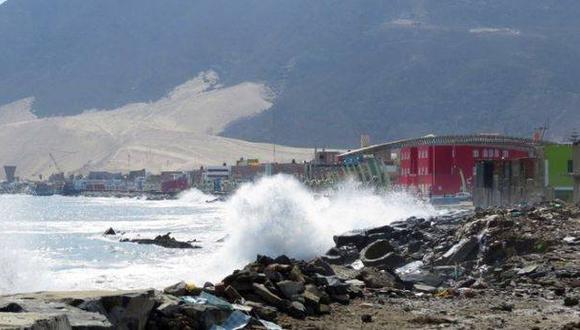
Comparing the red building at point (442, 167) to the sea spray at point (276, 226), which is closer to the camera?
the sea spray at point (276, 226)

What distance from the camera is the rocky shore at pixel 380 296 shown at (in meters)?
12.3

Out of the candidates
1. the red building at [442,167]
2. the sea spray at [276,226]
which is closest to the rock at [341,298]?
the sea spray at [276,226]

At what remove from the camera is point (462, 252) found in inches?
1067

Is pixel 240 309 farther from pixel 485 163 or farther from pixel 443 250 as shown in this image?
pixel 485 163

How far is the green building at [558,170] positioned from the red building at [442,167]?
87.6 ft


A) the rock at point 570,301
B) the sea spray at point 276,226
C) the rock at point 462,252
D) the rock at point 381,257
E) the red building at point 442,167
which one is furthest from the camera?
the red building at point 442,167

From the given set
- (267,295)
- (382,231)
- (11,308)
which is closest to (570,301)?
(267,295)

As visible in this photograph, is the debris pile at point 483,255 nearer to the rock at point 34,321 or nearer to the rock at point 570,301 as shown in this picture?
the rock at point 570,301

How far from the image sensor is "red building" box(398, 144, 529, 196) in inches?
3851

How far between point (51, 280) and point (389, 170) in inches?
3818

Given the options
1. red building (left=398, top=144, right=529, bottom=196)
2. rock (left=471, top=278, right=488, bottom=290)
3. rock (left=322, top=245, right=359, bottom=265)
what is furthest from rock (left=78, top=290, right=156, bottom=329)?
red building (left=398, top=144, right=529, bottom=196)

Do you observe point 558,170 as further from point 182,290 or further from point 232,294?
point 182,290

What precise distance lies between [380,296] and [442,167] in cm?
8120

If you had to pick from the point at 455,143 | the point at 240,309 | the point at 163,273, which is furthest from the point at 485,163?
the point at 240,309
